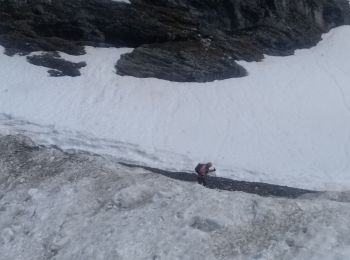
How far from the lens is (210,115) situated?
25.0 metres

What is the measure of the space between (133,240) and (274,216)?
10.0 ft

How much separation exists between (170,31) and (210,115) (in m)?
8.92

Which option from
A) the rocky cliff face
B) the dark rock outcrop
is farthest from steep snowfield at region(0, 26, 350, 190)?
the rocky cliff face

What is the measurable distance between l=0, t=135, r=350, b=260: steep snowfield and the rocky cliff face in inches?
644

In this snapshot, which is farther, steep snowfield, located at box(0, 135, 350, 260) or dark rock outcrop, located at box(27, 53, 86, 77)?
dark rock outcrop, located at box(27, 53, 86, 77)

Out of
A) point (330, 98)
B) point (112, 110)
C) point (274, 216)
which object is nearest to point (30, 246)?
point (274, 216)

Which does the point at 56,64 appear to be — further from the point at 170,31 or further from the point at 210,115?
the point at 210,115

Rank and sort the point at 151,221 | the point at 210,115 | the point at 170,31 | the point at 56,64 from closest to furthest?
the point at 151,221, the point at 210,115, the point at 56,64, the point at 170,31

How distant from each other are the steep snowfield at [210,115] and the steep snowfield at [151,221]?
7940 mm

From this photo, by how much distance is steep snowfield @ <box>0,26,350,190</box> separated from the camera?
20828 millimetres

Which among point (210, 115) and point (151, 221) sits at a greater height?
point (151, 221)

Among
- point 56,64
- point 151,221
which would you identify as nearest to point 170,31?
point 56,64

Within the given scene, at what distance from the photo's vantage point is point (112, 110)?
79.6 feet

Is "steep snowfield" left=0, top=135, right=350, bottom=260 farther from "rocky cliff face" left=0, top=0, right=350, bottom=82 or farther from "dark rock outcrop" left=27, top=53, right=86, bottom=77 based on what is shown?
Answer: "rocky cliff face" left=0, top=0, right=350, bottom=82
